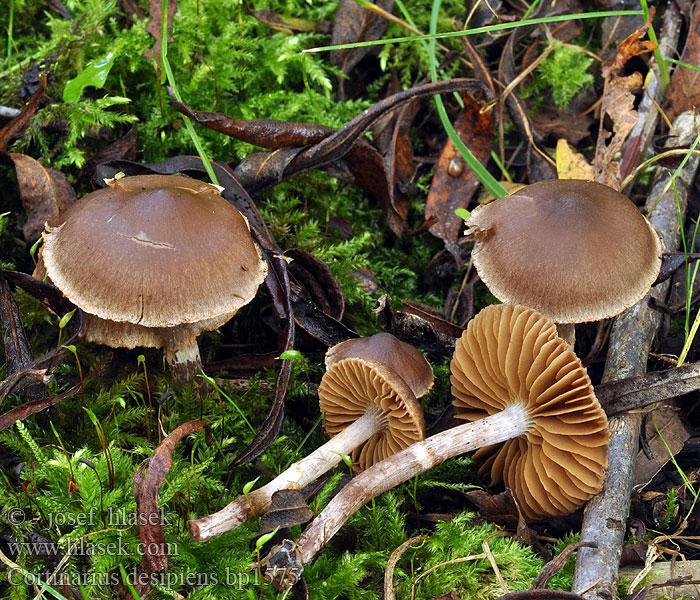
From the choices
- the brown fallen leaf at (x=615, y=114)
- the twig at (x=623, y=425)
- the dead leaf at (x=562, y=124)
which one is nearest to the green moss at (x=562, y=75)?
the dead leaf at (x=562, y=124)

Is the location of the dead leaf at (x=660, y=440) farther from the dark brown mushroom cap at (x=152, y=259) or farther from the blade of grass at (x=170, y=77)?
the blade of grass at (x=170, y=77)

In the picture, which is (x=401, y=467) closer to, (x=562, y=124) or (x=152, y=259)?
(x=152, y=259)

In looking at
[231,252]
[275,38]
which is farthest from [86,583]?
[275,38]

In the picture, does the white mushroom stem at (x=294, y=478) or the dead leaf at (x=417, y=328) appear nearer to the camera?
the white mushroom stem at (x=294, y=478)

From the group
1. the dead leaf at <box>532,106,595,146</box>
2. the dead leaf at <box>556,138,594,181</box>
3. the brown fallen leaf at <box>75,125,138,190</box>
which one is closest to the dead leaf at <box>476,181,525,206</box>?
Answer: the dead leaf at <box>556,138,594,181</box>

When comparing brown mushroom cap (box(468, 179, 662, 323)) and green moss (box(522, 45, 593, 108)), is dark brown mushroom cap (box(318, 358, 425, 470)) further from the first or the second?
green moss (box(522, 45, 593, 108))

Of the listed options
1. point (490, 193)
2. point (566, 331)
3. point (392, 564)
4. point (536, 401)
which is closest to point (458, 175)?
point (490, 193)
